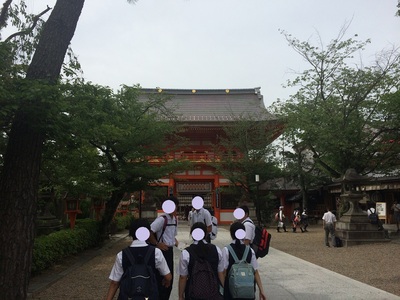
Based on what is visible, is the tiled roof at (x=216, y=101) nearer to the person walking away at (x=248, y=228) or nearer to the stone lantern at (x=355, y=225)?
the stone lantern at (x=355, y=225)

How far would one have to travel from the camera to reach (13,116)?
5211 mm

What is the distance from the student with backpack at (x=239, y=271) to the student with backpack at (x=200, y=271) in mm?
123

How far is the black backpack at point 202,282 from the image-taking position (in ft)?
11.1

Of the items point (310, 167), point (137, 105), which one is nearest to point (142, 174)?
point (137, 105)

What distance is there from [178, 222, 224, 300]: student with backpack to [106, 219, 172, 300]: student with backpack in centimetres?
21

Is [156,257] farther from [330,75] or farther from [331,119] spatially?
[330,75]

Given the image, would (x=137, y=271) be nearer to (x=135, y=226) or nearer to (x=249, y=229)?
(x=135, y=226)

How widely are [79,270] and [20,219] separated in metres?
5.34

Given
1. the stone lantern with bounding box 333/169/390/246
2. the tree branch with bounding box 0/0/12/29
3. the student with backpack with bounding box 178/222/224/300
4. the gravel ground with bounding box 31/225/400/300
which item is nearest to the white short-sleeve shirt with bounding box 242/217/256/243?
the student with backpack with bounding box 178/222/224/300

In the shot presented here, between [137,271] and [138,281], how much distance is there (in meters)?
0.08

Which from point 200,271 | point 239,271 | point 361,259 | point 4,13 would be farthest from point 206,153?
point 200,271

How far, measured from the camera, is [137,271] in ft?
10.3

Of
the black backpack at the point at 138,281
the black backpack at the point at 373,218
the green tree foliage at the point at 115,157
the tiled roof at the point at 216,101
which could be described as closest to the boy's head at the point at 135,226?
the black backpack at the point at 138,281

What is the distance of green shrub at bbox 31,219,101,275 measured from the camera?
27.3 ft
